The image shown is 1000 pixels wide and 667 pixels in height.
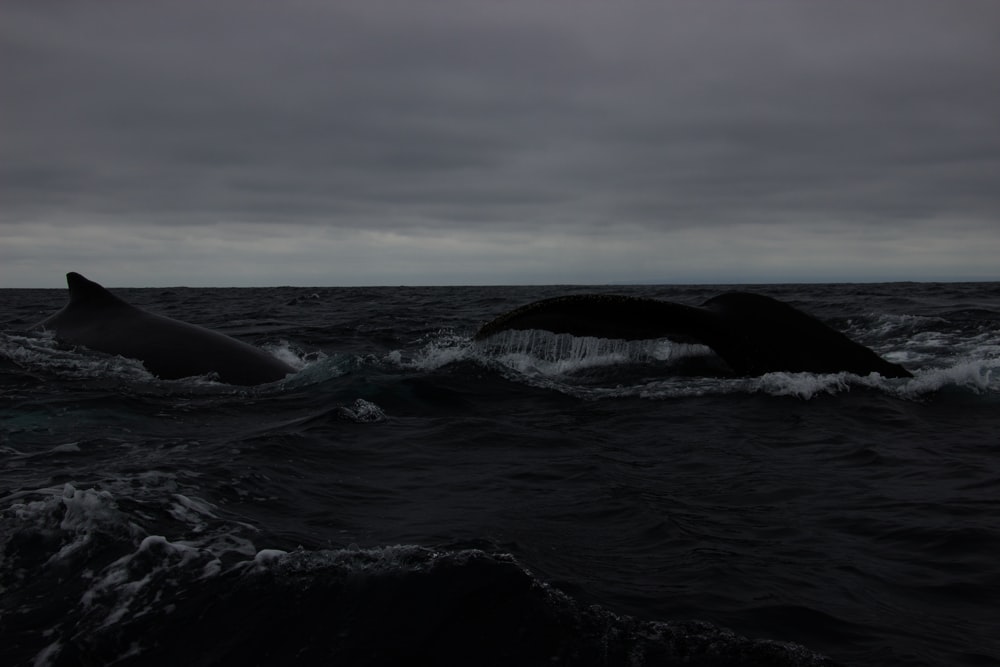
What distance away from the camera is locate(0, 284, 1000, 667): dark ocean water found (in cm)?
324

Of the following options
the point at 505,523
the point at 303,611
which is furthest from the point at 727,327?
the point at 303,611

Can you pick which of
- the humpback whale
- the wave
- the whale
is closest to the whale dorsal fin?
the whale

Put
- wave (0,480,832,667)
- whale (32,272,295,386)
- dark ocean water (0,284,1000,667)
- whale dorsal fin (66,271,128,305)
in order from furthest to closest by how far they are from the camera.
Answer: whale dorsal fin (66,271,128,305), whale (32,272,295,386), dark ocean water (0,284,1000,667), wave (0,480,832,667)

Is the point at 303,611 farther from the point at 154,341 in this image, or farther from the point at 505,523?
the point at 154,341

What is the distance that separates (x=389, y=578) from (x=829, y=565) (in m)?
2.02

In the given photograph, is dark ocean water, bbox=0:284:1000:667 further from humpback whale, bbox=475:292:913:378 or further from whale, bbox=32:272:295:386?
whale, bbox=32:272:295:386

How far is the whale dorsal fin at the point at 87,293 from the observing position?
39.7 feet

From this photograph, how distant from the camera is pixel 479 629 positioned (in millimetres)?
3301

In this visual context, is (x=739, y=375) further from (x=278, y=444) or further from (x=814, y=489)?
(x=278, y=444)

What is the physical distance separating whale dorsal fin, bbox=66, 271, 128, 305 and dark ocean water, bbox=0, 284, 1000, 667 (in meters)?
3.30

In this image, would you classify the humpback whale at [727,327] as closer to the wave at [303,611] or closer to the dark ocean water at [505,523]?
the dark ocean water at [505,523]

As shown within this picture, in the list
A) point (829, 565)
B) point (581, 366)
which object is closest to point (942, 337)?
point (581, 366)

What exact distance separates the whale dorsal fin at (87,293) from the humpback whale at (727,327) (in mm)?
6958

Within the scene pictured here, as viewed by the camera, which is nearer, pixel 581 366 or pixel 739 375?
pixel 739 375
